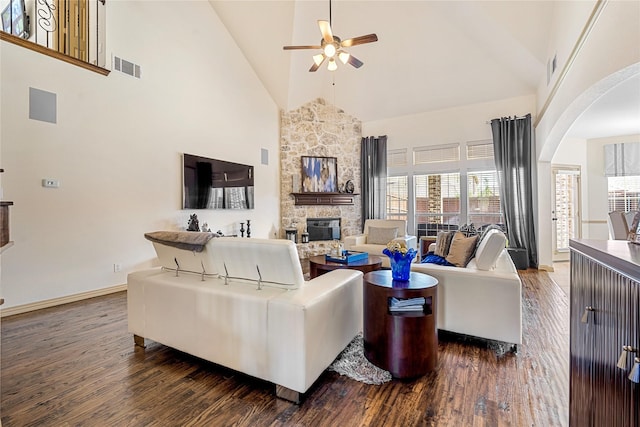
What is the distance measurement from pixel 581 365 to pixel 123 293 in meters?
4.77

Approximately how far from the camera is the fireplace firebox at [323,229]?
716cm

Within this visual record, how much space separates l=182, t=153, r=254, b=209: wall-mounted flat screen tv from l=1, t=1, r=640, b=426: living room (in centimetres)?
16

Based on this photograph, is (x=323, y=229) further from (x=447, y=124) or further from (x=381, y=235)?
(x=447, y=124)

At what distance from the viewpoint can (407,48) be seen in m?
5.92

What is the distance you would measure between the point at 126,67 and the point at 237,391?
15.0ft

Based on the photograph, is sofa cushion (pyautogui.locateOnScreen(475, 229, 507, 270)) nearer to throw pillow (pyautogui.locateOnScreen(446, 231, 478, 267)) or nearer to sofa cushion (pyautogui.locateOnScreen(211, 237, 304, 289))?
throw pillow (pyautogui.locateOnScreen(446, 231, 478, 267))

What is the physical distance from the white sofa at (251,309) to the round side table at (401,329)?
8.4 inches

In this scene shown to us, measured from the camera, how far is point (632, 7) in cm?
190

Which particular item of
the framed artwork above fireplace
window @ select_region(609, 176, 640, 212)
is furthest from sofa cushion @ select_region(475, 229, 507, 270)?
window @ select_region(609, 176, 640, 212)

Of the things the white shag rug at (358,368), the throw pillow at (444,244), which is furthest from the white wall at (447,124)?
the white shag rug at (358,368)

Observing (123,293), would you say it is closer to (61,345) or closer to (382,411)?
(61,345)

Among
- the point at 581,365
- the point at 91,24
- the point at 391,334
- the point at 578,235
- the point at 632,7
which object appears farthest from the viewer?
the point at 578,235

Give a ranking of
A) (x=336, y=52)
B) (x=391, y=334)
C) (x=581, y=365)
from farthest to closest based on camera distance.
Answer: (x=336, y=52) < (x=391, y=334) < (x=581, y=365)

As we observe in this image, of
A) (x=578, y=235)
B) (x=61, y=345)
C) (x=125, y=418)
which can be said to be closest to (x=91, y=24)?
(x=61, y=345)
